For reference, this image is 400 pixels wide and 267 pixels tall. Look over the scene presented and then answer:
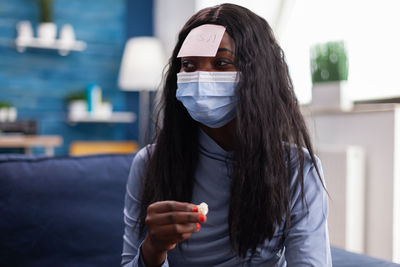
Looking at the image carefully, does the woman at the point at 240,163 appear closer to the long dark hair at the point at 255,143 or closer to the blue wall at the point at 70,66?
the long dark hair at the point at 255,143

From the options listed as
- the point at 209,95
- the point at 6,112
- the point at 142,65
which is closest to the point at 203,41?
the point at 209,95

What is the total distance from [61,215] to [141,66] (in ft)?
9.16

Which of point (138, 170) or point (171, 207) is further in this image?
point (138, 170)

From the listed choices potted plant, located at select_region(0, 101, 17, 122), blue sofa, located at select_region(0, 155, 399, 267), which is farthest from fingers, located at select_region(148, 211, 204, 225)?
potted plant, located at select_region(0, 101, 17, 122)

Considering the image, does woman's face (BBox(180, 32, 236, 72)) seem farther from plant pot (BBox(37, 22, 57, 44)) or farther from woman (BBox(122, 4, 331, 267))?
plant pot (BBox(37, 22, 57, 44))

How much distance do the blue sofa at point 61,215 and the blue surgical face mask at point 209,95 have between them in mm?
394

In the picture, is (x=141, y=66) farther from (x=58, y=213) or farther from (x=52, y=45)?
(x=58, y=213)

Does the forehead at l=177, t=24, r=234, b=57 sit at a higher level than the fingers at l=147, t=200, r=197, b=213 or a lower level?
higher

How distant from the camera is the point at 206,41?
0.90 m

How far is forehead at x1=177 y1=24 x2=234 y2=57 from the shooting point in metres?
0.90

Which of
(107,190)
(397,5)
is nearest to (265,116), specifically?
(107,190)

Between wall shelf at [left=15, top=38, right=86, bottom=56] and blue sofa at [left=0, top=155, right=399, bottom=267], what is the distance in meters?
2.93

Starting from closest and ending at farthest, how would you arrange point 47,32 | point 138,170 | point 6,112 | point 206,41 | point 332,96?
1. point 206,41
2. point 138,170
3. point 332,96
4. point 6,112
5. point 47,32

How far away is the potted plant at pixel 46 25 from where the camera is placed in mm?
3869
